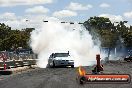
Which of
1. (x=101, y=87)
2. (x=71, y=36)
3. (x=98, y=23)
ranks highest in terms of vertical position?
(x=98, y=23)

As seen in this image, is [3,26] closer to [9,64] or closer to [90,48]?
[90,48]

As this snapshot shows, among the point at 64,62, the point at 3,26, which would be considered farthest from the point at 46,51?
the point at 3,26

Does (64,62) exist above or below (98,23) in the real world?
below

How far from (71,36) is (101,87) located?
5790 centimetres

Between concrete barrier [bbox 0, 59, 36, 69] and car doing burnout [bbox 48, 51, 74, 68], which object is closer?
concrete barrier [bbox 0, 59, 36, 69]

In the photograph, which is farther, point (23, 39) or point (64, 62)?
point (23, 39)

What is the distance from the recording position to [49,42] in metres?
71.0

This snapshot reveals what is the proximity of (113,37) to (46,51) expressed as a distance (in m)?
76.3

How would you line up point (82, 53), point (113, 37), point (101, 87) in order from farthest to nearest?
point (113, 37), point (82, 53), point (101, 87)

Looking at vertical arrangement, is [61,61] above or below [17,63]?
above

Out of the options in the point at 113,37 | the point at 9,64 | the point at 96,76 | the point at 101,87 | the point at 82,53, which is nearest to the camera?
the point at 96,76

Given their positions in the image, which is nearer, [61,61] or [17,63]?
[61,61]

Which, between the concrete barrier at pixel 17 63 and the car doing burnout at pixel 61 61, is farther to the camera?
the car doing burnout at pixel 61 61

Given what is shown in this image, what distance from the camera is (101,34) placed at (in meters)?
154
